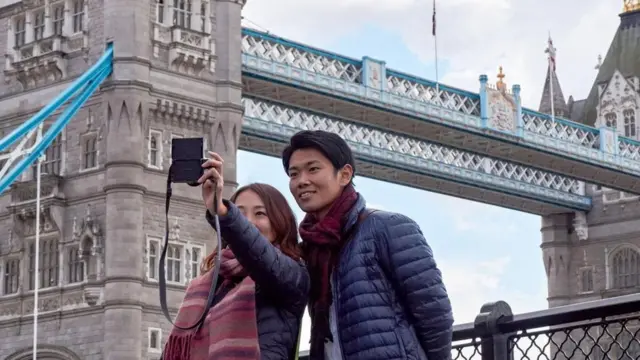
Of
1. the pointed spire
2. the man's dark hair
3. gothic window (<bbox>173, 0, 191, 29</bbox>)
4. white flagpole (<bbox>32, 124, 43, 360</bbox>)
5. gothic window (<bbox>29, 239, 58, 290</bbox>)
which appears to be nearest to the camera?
the man's dark hair

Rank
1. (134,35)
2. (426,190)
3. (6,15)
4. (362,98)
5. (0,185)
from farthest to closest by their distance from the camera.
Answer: (426,190)
(362,98)
(6,15)
(134,35)
(0,185)

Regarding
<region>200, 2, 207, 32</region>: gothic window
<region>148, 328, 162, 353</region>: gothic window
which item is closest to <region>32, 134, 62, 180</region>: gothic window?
<region>200, 2, 207, 32</region>: gothic window

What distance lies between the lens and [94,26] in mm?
27875

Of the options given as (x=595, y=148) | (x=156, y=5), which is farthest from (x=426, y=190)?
(x=156, y=5)

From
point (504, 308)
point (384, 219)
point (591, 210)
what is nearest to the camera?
point (384, 219)

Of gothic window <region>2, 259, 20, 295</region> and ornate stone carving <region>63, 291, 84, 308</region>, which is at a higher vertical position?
gothic window <region>2, 259, 20, 295</region>

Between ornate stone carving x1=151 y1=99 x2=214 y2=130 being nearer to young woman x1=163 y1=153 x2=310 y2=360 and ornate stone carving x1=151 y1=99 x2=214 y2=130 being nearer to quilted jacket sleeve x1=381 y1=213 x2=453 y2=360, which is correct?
young woman x1=163 y1=153 x2=310 y2=360

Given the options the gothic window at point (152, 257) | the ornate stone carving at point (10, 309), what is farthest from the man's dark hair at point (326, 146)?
the ornate stone carving at point (10, 309)

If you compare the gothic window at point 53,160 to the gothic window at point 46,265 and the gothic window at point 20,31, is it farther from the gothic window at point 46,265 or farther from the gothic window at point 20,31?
the gothic window at point 20,31

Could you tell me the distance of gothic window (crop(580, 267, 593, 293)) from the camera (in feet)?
148

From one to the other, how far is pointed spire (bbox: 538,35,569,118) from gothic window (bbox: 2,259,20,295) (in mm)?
26199

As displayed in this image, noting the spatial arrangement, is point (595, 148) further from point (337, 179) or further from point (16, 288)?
point (337, 179)

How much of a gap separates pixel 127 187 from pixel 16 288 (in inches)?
149

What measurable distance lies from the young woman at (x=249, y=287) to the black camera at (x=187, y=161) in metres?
0.03
